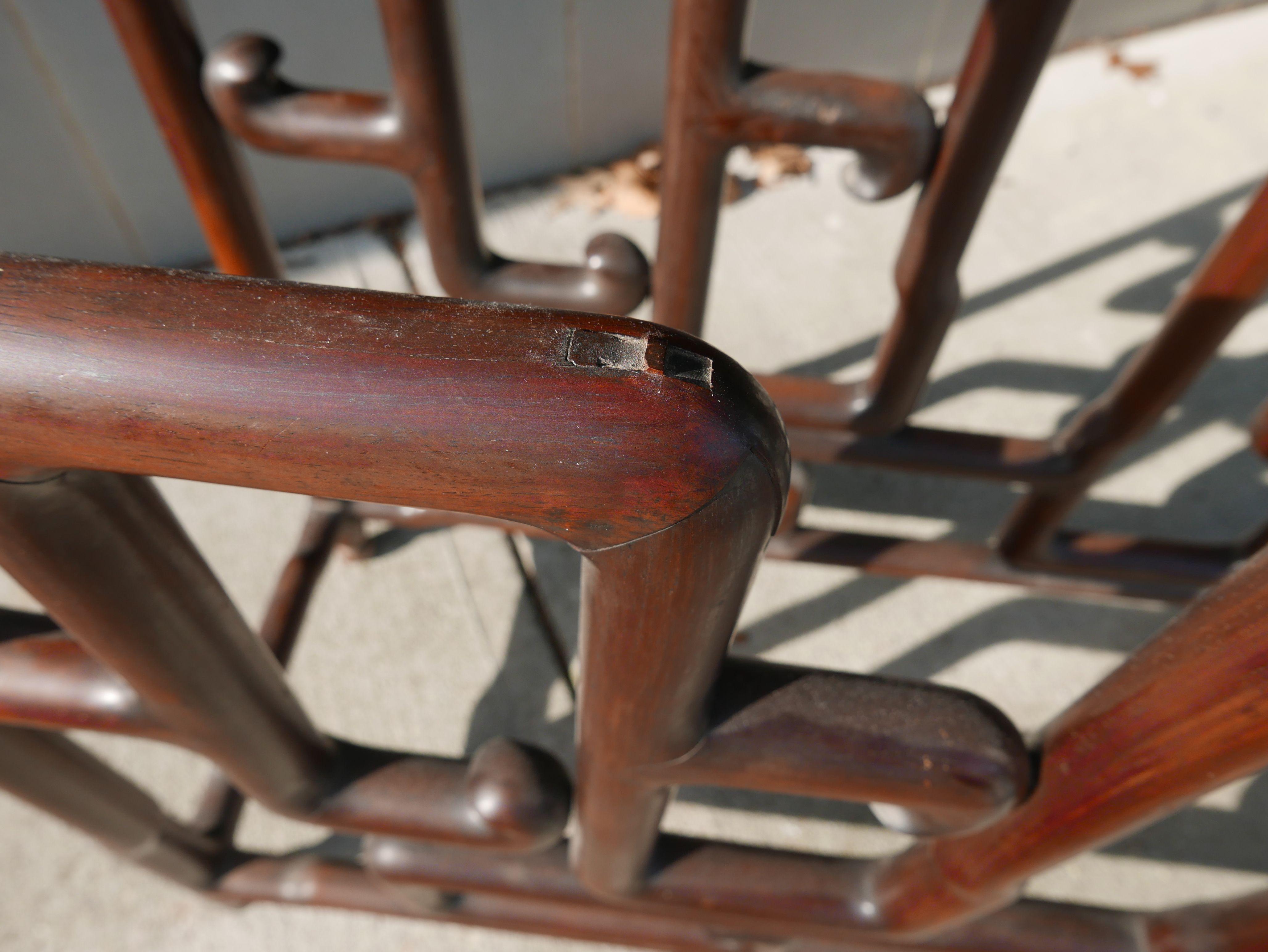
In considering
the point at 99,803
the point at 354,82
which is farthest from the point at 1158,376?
the point at 354,82

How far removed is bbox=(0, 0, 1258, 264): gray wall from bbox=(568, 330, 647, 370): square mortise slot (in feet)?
4.57

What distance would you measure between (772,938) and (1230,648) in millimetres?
773

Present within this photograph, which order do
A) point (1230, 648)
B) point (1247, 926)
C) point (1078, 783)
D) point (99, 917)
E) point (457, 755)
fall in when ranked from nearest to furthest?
point (1230, 648), point (1078, 783), point (1247, 926), point (99, 917), point (457, 755)

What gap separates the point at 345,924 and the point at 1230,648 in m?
1.17

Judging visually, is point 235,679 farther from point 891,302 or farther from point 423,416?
point 891,302

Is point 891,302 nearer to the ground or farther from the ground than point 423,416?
farther from the ground

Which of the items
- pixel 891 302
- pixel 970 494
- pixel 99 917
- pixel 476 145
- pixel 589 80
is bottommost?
pixel 99 917

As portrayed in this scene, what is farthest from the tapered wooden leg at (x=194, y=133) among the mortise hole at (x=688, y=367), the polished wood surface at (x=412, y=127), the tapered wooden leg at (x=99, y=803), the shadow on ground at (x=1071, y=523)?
the mortise hole at (x=688, y=367)

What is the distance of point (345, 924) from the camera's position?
1.29 m

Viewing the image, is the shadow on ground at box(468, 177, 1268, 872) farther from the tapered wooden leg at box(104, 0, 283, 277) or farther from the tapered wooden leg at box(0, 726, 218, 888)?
the tapered wooden leg at box(104, 0, 283, 277)

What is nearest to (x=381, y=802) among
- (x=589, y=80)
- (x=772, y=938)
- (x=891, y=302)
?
(x=772, y=938)

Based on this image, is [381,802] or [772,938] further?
[772,938]

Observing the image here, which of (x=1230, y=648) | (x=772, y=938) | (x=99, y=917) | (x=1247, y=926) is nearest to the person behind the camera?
(x=1230, y=648)

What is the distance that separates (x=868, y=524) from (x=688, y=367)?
143cm
